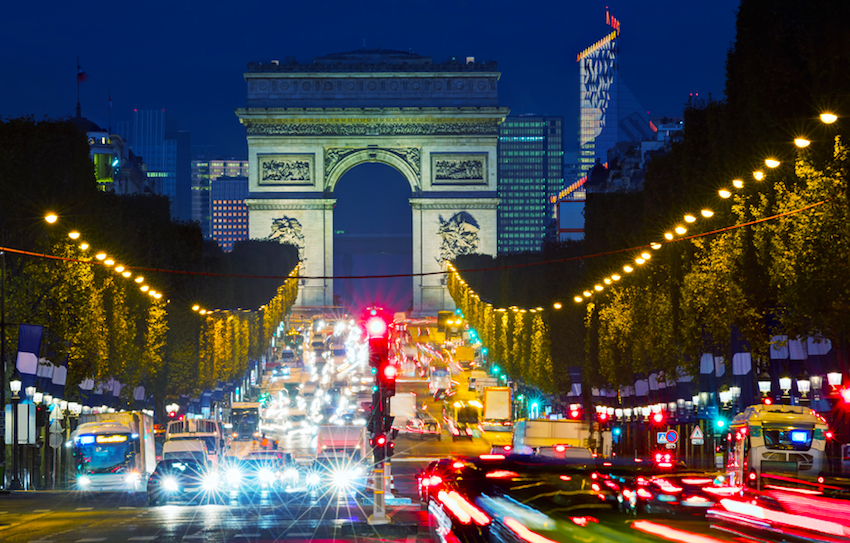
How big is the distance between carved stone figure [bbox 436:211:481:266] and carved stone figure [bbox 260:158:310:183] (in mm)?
12835

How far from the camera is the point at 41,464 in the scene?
42781mm

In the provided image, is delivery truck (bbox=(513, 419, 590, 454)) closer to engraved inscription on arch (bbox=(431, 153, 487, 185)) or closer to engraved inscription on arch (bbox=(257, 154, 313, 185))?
engraved inscription on arch (bbox=(431, 153, 487, 185))

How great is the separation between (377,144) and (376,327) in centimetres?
9589

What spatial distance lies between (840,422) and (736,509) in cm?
2826

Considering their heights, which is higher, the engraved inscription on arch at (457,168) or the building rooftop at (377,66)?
the building rooftop at (377,66)

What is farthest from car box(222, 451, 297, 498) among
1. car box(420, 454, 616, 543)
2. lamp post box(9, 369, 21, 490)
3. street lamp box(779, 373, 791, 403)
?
car box(420, 454, 616, 543)

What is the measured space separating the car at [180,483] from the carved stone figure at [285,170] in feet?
270

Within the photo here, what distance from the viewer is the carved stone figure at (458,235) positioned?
115812 mm

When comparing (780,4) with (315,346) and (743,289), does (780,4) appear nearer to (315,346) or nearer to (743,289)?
(743,289)

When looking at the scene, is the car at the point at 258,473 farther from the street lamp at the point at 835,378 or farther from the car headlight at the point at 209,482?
the street lamp at the point at 835,378

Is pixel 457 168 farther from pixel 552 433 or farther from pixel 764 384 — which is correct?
pixel 764 384

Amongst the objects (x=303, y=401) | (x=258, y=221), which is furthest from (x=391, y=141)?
Answer: (x=303, y=401)

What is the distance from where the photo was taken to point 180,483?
30609 millimetres

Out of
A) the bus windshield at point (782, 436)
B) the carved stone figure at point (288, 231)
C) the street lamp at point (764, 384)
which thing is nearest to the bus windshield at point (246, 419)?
the street lamp at point (764, 384)
